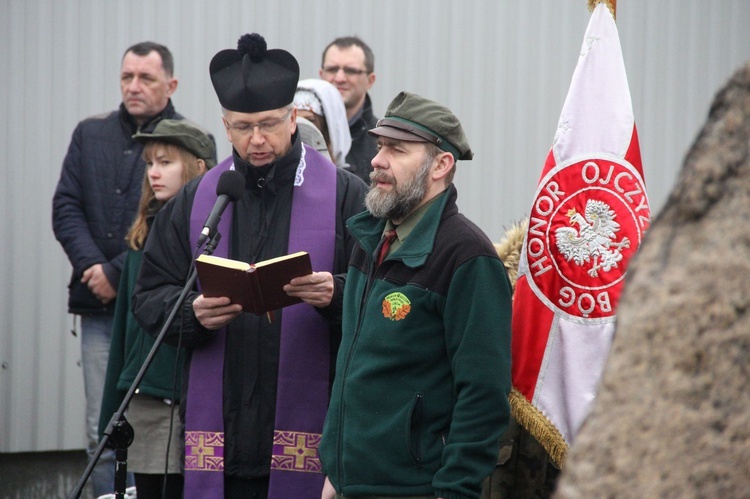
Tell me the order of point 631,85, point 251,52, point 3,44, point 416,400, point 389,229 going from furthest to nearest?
point 631,85 → point 3,44 → point 251,52 → point 389,229 → point 416,400

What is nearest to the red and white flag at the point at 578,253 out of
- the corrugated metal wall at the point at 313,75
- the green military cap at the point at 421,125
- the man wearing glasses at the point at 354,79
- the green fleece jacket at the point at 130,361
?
the green military cap at the point at 421,125

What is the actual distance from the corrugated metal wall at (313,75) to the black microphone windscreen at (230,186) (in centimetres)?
357

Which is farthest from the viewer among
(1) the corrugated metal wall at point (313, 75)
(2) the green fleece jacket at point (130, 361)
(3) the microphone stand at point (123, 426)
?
(1) the corrugated metal wall at point (313, 75)

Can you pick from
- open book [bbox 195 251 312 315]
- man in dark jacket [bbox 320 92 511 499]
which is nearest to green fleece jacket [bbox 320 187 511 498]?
man in dark jacket [bbox 320 92 511 499]

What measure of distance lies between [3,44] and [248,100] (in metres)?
3.72

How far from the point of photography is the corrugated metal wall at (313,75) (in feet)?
23.4

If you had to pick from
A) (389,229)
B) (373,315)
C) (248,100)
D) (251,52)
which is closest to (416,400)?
(373,315)

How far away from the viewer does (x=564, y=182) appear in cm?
384

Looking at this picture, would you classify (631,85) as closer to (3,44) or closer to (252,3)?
(252,3)

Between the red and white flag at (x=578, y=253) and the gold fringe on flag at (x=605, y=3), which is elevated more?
the gold fringe on flag at (x=605, y=3)

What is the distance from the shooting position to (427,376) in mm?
3221

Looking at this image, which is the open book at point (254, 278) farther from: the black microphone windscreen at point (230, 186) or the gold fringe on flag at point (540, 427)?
the gold fringe on flag at point (540, 427)

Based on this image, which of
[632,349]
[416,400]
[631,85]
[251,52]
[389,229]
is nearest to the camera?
[632,349]

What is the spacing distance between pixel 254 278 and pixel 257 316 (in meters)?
0.45
